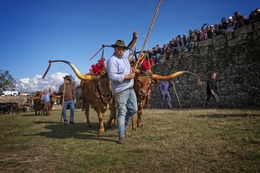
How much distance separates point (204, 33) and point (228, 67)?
3.12 metres

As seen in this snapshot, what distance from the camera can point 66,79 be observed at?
9820 millimetres

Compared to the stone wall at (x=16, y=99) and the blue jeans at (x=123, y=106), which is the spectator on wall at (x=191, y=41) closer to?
the blue jeans at (x=123, y=106)

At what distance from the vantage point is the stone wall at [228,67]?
9984mm

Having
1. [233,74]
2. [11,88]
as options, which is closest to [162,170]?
[233,74]

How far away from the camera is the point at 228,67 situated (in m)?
11.4

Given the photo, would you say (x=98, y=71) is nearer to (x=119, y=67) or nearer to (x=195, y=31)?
(x=119, y=67)

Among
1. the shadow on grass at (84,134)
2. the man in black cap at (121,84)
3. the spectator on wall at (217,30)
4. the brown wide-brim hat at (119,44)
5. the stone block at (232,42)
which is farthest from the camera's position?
the spectator on wall at (217,30)

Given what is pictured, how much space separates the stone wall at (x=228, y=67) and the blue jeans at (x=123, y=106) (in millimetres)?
7779

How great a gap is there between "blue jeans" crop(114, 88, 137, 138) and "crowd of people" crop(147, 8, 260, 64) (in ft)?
18.5

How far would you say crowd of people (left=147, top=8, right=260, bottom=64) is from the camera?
1065 cm

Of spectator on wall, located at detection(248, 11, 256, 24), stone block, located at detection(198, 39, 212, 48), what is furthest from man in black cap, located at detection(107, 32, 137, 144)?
stone block, located at detection(198, 39, 212, 48)

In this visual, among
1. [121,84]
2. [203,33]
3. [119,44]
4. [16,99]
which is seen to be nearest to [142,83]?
[121,84]

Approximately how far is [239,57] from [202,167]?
32.1 feet

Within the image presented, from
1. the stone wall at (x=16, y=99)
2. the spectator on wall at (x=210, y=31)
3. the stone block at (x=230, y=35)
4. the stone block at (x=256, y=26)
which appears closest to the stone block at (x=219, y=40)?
the stone block at (x=230, y=35)
